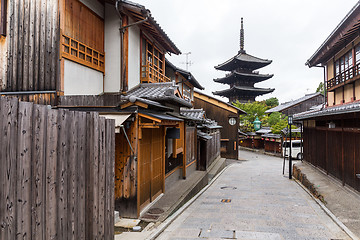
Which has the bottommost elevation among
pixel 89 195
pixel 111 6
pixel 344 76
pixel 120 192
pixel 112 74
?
pixel 120 192

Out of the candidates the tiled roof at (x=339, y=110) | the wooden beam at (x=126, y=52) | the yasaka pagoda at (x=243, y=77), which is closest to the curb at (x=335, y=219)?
the tiled roof at (x=339, y=110)

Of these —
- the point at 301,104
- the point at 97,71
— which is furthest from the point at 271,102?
the point at 97,71

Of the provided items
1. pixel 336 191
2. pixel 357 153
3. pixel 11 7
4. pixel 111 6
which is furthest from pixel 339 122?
pixel 11 7

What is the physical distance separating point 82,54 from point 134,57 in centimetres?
231

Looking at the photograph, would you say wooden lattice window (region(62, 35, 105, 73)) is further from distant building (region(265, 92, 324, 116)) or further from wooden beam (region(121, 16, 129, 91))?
distant building (region(265, 92, 324, 116))

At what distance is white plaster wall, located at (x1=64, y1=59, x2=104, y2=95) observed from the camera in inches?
318

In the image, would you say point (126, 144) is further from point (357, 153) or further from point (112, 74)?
point (357, 153)

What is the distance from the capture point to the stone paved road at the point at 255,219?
6188 millimetres

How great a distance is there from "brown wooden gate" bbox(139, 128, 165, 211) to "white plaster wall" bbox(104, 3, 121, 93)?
2591 mm

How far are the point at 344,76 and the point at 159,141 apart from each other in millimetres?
12485

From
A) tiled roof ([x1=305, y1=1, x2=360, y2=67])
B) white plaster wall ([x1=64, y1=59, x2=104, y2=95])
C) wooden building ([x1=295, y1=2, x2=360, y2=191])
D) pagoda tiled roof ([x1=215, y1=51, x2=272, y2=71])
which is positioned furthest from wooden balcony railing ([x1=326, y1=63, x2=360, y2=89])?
pagoda tiled roof ([x1=215, y1=51, x2=272, y2=71])

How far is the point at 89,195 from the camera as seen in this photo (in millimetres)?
4012

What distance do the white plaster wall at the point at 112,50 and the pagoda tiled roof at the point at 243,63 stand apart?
39.3 metres

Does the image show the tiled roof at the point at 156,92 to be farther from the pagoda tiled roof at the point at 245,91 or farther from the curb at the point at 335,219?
the pagoda tiled roof at the point at 245,91
